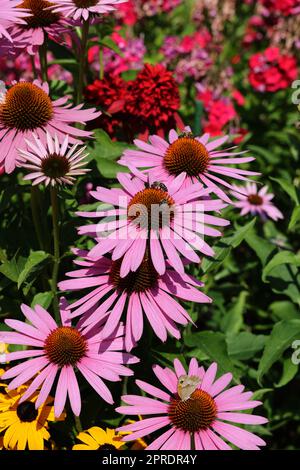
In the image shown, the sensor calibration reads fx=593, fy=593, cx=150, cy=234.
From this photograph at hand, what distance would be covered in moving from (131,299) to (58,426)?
396mm

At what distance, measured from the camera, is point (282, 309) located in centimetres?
205

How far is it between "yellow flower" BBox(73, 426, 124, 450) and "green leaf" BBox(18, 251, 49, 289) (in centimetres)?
35

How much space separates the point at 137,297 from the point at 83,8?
75 cm

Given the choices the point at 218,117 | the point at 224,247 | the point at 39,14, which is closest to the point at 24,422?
the point at 224,247

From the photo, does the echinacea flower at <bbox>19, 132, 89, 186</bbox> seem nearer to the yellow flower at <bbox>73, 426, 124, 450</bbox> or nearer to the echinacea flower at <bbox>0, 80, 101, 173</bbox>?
the echinacea flower at <bbox>0, 80, 101, 173</bbox>

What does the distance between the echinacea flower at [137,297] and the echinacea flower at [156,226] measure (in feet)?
0.21

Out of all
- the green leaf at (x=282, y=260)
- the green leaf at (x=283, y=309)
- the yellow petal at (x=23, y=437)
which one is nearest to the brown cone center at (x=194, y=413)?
the yellow petal at (x=23, y=437)

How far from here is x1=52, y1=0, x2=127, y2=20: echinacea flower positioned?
4.74 ft

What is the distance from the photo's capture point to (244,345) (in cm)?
183

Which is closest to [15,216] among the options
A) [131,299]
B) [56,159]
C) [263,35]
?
[56,159]

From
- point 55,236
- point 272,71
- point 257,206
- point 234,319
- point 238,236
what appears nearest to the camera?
point 55,236

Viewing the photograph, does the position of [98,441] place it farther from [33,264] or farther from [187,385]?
[33,264]

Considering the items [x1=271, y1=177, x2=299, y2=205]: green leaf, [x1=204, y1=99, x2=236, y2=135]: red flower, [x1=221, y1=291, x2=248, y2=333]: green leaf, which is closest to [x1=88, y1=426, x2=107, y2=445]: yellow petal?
[x1=221, y1=291, x2=248, y2=333]: green leaf
